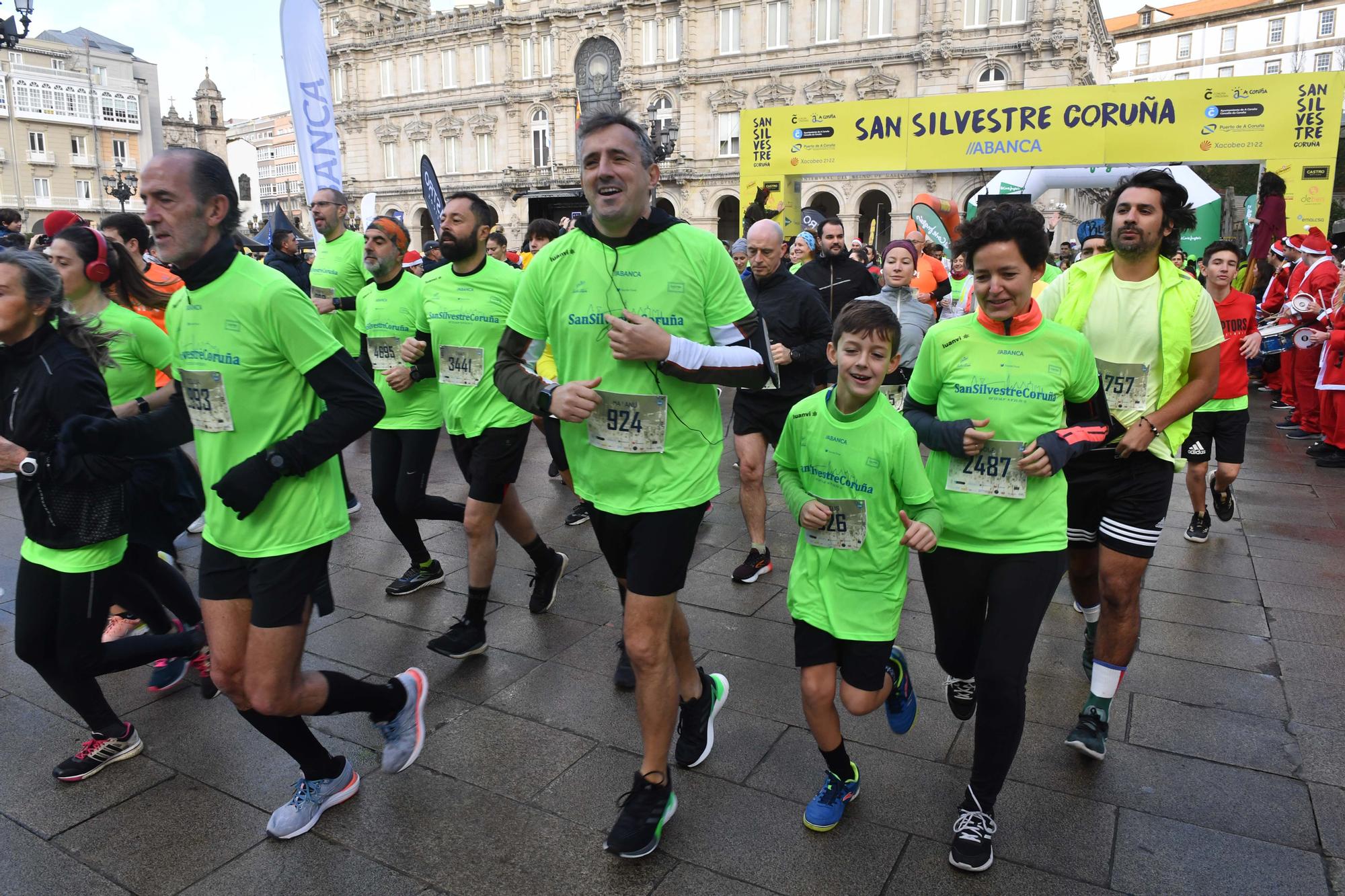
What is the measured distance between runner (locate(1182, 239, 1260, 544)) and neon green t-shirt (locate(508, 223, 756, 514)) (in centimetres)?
451

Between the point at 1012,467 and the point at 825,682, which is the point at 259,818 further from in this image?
the point at 1012,467

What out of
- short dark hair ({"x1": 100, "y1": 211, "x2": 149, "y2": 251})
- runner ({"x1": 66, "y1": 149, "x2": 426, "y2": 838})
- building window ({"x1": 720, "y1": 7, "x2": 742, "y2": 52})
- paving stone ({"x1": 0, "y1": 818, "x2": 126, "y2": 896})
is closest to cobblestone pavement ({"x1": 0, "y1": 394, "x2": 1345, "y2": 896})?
paving stone ({"x1": 0, "y1": 818, "x2": 126, "y2": 896})

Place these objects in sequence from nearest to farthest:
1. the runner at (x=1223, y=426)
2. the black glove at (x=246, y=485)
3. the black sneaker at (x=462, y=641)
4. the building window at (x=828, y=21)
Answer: the black glove at (x=246, y=485), the black sneaker at (x=462, y=641), the runner at (x=1223, y=426), the building window at (x=828, y=21)

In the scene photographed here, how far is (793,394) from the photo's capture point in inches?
214

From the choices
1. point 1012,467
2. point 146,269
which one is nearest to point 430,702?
point 1012,467

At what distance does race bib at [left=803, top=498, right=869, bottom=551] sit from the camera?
277 centimetres

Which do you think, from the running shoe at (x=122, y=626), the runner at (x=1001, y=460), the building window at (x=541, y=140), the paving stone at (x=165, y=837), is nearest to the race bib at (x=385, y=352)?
the running shoe at (x=122, y=626)

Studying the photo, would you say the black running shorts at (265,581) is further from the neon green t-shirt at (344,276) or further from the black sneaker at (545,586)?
the neon green t-shirt at (344,276)

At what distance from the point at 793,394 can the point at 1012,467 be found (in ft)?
8.83

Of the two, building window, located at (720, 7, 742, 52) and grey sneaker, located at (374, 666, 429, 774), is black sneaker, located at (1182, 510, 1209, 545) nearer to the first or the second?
grey sneaker, located at (374, 666, 429, 774)

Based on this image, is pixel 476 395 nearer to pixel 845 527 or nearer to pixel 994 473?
pixel 845 527

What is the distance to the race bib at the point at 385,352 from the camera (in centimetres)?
505

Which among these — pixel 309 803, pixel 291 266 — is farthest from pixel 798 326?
pixel 291 266

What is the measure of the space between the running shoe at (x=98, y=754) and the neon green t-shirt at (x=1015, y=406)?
2977 millimetres
